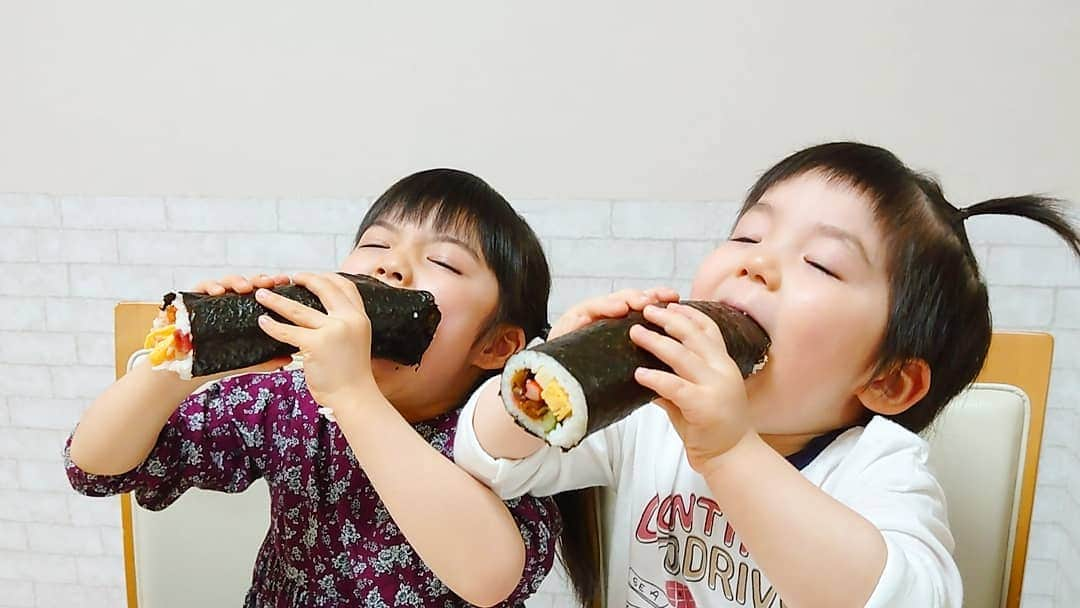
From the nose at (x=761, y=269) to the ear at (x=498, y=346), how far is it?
31 centimetres

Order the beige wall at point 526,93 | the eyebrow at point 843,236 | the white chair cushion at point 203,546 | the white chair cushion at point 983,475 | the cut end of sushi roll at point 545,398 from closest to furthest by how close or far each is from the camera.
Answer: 1. the cut end of sushi roll at point 545,398
2. the eyebrow at point 843,236
3. the white chair cushion at point 983,475
4. the white chair cushion at point 203,546
5. the beige wall at point 526,93

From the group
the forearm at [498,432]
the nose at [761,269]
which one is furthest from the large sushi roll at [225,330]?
the nose at [761,269]

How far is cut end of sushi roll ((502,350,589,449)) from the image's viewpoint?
64cm

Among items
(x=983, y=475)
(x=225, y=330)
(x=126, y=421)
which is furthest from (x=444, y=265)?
(x=983, y=475)

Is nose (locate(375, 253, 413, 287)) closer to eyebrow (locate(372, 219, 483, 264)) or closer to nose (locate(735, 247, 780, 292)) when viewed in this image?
eyebrow (locate(372, 219, 483, 264))

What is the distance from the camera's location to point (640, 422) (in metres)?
1.08

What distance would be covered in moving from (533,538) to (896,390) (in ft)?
1.35

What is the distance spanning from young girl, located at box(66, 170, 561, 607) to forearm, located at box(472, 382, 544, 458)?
1.7 inches

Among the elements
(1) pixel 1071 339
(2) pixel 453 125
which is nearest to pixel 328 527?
(2) pixel 453 125

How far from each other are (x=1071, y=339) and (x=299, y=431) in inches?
52.9

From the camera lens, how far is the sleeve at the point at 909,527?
71cm

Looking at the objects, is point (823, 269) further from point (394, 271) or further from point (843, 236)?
point (394, 271)

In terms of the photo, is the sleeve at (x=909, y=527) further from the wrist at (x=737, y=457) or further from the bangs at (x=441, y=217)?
the bangs at (x=441, y=217)

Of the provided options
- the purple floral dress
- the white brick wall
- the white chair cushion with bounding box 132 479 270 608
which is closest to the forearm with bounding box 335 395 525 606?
the purple floral dress
